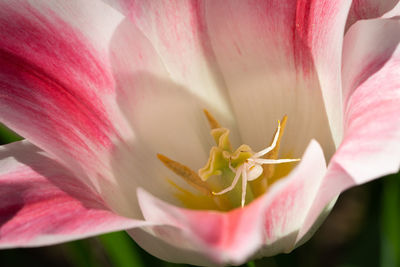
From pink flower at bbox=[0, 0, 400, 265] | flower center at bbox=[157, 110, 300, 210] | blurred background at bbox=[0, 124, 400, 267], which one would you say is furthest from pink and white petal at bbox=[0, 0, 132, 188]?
blurred background at bbox=[0, 124, 400, 267]

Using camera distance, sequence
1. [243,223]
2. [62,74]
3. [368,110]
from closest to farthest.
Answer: [243,223] → [368,110] → [62,74]

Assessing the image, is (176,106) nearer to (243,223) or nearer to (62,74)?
(62,74)

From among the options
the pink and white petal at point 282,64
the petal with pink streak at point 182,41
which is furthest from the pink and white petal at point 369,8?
the petal with pink streak at point 182,41

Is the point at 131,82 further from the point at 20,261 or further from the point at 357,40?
the point at 20,261

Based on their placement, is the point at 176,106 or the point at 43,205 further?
the point at 176,106

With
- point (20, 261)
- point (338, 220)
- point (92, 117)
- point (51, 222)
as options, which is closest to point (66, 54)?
point (92, 117)

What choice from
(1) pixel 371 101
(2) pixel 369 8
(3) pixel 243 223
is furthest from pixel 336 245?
(3) pixel 243 223

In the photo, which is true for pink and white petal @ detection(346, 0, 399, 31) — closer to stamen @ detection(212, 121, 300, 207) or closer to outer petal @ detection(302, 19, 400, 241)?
outer petal @ detection(302, 19, 400, 241)
